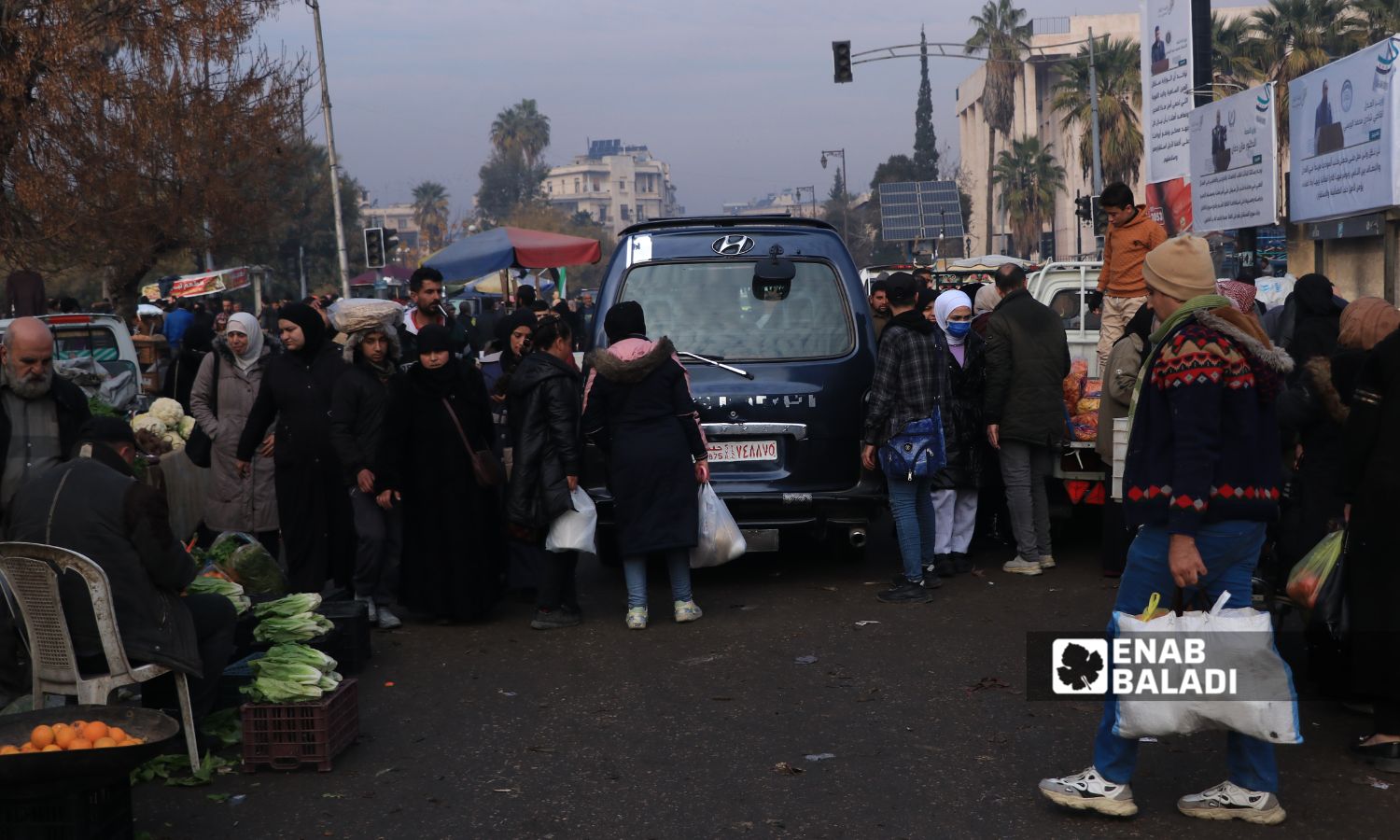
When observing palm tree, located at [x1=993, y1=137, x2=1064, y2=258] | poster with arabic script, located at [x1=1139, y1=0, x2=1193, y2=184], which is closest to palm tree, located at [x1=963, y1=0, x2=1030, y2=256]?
palm tree, located at [x1=993, y1=137, x2=1064, y2=258]

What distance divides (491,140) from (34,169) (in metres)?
141

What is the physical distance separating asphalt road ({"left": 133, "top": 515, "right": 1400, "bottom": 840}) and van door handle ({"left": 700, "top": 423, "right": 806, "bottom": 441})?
3.59 ft

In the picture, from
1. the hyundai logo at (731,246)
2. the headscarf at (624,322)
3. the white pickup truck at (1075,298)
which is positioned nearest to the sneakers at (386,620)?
the headscarf at (624,322)

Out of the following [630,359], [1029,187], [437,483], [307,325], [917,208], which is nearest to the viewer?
[630,359]

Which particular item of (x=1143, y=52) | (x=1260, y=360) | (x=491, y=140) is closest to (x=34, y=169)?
(x=1260, y=360)

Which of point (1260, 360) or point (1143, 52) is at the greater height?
point (1143, 52)

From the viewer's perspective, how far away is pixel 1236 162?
28828 mm

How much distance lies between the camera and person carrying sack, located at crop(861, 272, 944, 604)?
26.8 ft

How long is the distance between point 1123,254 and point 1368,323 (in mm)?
4252

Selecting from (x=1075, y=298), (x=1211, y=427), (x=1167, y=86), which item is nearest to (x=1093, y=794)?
(x=1211, y=427)

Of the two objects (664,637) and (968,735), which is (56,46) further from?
(968,735)

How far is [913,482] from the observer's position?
8.38m

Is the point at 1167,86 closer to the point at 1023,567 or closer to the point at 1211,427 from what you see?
the point at 1023,567

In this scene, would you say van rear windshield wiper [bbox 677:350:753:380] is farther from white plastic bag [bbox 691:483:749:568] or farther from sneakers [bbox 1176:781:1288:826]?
sneakers [bbox 1176:781:1288:826]
